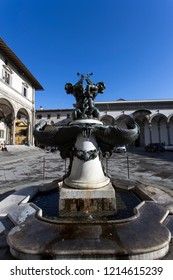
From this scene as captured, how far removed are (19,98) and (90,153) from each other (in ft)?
81.2

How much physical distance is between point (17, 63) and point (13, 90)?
4.64 metres

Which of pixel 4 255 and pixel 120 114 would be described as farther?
pixel 120 114

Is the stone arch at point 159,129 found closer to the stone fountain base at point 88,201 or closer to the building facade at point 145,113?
the building facade at point 145,113

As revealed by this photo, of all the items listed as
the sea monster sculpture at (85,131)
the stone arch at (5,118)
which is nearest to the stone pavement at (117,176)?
the sea monster sculpture at (85,131)

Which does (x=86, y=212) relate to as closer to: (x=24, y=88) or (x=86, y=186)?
(x=86, y=186)

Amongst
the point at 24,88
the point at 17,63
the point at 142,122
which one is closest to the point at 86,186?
the point at 17,63

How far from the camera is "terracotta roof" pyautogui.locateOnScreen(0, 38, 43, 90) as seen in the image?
61.8 feet

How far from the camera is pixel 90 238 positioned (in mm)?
1739

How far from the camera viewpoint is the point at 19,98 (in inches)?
928

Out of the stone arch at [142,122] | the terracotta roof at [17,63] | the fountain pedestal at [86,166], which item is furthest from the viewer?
the stone arch at [142,122]

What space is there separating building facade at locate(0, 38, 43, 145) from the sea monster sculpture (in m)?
19.7

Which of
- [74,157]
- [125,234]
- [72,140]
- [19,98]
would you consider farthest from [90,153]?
[19,98]

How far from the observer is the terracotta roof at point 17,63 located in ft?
61.8
